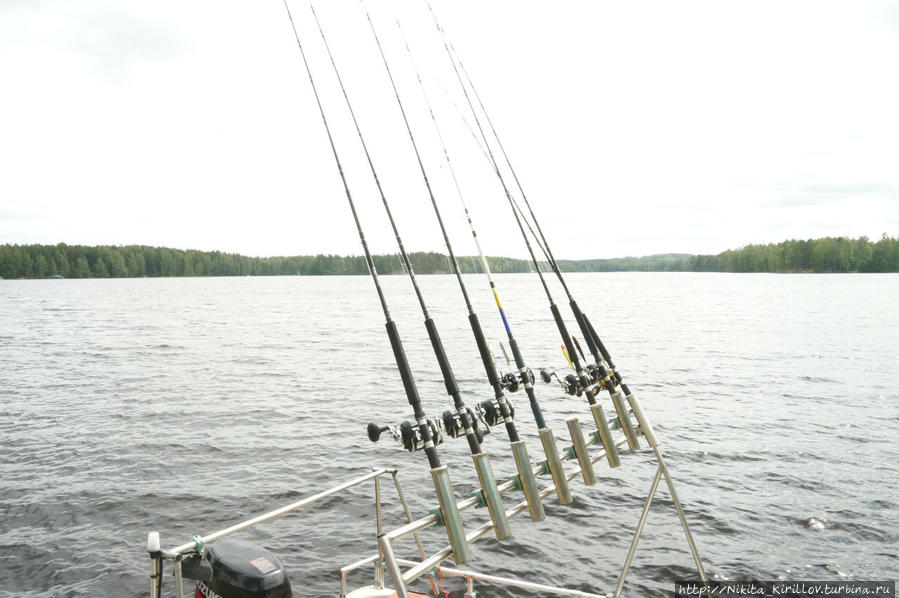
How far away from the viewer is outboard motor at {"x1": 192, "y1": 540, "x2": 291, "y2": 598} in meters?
4.66

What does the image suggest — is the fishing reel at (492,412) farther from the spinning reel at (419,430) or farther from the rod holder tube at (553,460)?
the rod holder tube at (553,460)

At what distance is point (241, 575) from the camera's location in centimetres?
470

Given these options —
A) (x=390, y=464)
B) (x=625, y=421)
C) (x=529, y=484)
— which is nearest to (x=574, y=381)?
(x=625, y=421)

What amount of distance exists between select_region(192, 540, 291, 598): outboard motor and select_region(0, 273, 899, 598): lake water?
169 inches

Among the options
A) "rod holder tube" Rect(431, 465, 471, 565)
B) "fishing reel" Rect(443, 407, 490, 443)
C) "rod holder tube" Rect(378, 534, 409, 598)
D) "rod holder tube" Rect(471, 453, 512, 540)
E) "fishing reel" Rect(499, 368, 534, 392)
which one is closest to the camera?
"rod holder tube" Rect(378, 534, 409, 598)

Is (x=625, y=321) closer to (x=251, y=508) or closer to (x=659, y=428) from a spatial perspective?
(x=659, y=428)

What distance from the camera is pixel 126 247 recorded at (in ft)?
627

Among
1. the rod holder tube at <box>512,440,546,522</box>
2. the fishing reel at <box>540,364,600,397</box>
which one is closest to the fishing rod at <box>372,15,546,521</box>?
the rod holder tube at <box>512,440,546,522</box>

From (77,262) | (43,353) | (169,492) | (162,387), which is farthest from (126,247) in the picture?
(169,492)

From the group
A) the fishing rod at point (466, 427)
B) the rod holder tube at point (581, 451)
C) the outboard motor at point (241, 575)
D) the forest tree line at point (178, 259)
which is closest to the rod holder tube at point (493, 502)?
the fishing rod at point (466, 427)

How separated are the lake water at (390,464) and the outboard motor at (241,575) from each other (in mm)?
4305

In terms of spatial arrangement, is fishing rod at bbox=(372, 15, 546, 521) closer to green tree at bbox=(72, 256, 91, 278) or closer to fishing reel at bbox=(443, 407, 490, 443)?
fishing reel at bbox=(443, 407, 490, 443)

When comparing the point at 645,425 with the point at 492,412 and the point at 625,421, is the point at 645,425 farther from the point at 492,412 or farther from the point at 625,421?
the point at 492,412

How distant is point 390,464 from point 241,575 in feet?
31.5
